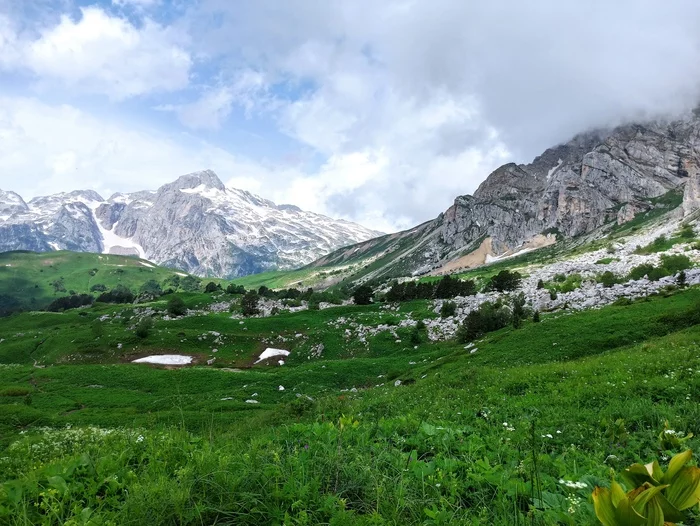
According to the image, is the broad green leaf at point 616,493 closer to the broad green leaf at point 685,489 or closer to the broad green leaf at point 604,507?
the broad green leaf at point 604,507

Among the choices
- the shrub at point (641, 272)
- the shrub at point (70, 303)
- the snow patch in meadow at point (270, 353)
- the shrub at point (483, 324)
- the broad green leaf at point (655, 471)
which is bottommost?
the snow patch in meadow at point (270, 353)

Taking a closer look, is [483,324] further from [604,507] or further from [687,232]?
[687,232]

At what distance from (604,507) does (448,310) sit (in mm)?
70047

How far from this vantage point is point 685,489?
233 cm

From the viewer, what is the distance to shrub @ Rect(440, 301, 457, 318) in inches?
2724

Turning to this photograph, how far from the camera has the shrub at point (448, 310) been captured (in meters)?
69.2

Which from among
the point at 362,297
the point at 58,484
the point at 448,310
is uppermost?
the point at 58,484

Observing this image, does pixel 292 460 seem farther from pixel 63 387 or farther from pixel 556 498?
pixel 63 387

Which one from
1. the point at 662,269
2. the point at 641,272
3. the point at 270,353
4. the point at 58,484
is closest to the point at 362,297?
the point at 270,353

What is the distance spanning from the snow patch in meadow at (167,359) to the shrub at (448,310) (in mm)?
45170

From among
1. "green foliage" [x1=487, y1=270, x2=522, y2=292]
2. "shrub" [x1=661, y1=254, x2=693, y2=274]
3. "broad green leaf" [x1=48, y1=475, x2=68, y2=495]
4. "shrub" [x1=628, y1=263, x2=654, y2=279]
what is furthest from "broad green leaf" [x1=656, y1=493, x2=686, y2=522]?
"green foliage" [x1=487, y1=270, x2=522, y2=292]

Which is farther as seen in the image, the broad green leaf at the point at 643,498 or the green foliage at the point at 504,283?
the green foliage at the point at 504,283

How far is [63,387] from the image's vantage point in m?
49.5

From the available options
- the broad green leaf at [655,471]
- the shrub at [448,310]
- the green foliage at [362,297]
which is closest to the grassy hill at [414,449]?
the broad green leaf at [655,471]
